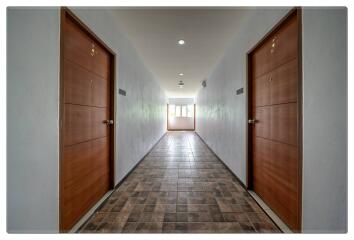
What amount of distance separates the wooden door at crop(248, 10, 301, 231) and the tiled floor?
37 cm

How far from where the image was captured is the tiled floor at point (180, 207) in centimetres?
196

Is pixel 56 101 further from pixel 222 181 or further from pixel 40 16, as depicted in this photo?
pixel 222 181

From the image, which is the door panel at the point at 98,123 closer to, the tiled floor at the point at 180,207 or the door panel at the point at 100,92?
the door panel at the point at 100,92

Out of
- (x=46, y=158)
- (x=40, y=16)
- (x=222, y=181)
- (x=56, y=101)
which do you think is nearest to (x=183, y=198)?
(x=222, y=181)

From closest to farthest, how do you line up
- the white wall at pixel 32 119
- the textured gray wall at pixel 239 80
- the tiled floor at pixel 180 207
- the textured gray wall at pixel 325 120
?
1. the textured gray wall at pixel 325 120
2. the white wall at pixel 32 119
3. the tiled floor at pixel 180 207
4. the textured gray wall at pixel 239 80

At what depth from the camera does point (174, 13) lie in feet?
8.91

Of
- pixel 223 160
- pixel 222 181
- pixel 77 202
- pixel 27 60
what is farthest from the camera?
pixel 223 160

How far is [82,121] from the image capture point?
2.15m

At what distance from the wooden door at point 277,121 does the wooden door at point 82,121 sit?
2497 millimetres

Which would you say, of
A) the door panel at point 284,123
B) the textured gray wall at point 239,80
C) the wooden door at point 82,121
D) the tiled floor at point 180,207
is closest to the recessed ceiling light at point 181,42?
the textured gray wall at point 239,80

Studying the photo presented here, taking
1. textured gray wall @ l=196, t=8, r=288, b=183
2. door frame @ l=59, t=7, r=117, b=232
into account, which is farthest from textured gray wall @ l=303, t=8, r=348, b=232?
door frame @ l=59, t=7, r=117, b=232

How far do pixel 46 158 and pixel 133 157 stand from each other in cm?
261

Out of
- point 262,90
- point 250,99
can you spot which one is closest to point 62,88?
point 262,90

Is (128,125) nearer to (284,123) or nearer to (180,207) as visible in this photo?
(180,207)
